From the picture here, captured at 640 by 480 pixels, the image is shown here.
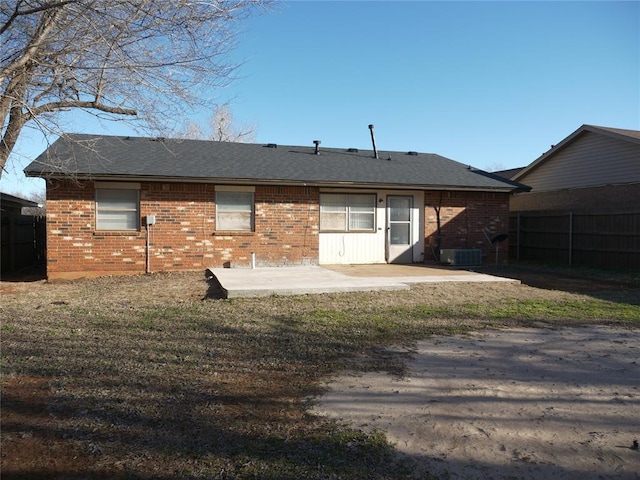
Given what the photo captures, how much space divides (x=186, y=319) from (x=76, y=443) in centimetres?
391

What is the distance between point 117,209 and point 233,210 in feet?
9.84

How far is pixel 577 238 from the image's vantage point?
56.0 ft

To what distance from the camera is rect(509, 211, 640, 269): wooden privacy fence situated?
15.2 meters

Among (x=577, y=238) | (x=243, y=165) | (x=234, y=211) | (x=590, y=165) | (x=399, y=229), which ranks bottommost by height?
(x=577, y=238)

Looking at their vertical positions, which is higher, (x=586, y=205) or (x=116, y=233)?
(x=586, y=205)

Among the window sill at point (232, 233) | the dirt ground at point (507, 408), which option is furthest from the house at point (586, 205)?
the dirt ground at point (507, 408)

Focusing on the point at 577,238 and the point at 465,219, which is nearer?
the point at 465,219

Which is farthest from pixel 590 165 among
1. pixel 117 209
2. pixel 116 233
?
pixel 116 233

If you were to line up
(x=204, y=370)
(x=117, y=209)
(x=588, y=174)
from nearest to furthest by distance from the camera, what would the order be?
(x=204, y=370) < (x=117, y=209) < (x=588, y=174)

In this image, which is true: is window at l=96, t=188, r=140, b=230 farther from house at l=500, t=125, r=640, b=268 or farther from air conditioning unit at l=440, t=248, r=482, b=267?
house at l=500, t=125, r=640, b=268

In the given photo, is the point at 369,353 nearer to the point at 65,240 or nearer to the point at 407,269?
the point at 407,269

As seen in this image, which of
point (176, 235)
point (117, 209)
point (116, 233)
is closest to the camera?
point (116, 233)

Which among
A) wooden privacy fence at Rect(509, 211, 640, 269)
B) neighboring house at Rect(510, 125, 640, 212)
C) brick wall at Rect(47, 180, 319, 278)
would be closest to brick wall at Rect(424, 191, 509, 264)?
wooden privacy fence at Rect(509, 211, 640, 269)

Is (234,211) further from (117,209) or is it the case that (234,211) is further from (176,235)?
(117,209)
